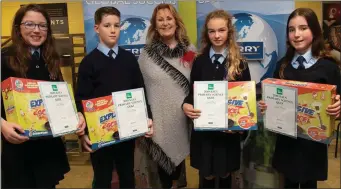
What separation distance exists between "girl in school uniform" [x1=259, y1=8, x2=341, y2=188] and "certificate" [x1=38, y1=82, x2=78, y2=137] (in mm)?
1202

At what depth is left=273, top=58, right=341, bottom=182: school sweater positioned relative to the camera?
6.07 ft

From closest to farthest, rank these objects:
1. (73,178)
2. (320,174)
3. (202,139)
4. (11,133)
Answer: (11,133) → (320,174) → (202,139) → (73,178)

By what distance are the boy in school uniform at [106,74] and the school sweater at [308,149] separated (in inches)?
36.3

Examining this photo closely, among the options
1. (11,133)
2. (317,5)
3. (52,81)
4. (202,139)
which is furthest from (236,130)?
(317,5)

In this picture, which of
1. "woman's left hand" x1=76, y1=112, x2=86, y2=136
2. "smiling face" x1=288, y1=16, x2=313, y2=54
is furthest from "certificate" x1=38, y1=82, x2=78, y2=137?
"smiling face" x1=288, y1=16, x2=313, y2=54

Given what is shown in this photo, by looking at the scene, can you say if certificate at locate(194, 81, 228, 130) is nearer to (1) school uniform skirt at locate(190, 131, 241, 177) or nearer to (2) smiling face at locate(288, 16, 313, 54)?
(1) school uniform skirt at locate(190, 131, 241, 177)

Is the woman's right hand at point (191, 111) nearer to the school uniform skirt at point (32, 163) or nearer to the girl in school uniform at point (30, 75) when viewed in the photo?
the girl in school uniform at point (30, 75)

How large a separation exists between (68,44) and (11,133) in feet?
4.21

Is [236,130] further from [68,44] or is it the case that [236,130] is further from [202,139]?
[68,44]

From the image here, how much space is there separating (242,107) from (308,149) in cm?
49

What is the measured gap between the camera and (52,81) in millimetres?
1899

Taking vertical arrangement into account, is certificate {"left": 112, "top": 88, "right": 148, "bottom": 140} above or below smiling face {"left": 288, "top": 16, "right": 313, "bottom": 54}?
below

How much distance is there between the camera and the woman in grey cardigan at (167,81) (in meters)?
2.30

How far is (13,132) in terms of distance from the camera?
1713 millimetres
